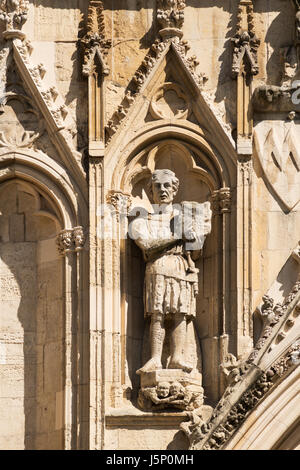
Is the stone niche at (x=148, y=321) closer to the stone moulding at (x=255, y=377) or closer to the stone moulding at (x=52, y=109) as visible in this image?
the stone moulding at (x=255, y=377)

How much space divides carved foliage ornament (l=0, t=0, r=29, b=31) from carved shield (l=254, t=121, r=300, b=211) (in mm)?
2637

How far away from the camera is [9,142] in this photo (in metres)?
25.3

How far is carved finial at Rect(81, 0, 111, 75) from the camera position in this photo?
25.3 metres

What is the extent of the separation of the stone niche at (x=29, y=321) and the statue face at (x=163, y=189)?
1039 mm

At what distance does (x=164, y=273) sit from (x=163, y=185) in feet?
3.01

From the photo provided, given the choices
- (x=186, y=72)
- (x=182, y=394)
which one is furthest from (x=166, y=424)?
(x=186, y=72)

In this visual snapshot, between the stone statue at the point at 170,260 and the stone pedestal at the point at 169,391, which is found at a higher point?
the stone statue at the point at 170,260

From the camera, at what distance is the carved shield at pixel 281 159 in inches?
990

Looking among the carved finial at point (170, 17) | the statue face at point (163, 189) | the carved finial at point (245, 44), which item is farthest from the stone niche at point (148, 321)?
the carved finial at point (170, 17)

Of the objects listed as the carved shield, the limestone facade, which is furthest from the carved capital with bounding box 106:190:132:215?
the carved shield

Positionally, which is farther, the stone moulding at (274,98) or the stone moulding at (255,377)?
the stone moulding at (274,98)

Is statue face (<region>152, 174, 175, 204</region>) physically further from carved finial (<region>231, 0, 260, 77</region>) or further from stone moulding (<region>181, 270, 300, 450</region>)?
stone moulding (<region>181, 270, 300, 450</region>)
